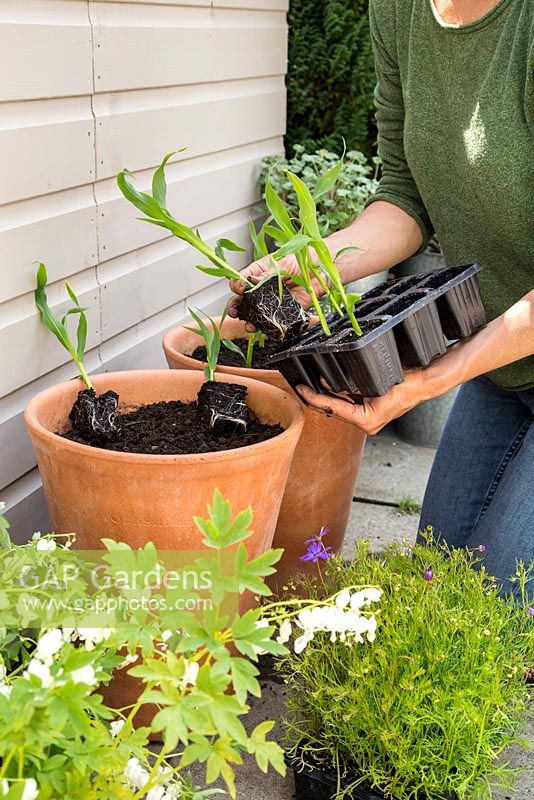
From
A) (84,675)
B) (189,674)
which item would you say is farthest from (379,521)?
(84,675)

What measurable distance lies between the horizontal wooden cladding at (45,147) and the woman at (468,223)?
454mm

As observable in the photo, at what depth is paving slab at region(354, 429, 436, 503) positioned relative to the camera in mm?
3227

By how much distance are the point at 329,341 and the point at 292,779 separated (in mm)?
841

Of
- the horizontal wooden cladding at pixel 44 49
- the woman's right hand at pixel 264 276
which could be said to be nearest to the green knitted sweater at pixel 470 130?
the woman's right hand at pixel 264 276

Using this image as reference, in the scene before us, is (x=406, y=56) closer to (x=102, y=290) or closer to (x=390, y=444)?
(x=102, y=290)

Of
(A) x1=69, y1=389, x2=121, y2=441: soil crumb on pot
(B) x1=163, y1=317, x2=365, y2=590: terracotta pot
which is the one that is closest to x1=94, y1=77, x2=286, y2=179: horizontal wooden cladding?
(B) x1=163, y1=317, x2=365, y2=590: terracotta pot

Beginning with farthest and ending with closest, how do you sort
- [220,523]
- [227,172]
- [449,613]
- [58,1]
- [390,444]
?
1. [390,444]
2. [227,172]
3. [58,1]
4. [449,613]
5. [220,523]

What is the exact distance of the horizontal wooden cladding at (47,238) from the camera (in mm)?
1906

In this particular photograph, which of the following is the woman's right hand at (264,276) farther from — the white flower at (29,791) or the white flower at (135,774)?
the white flower at (29,791)

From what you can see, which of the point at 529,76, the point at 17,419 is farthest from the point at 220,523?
the point at 529,76

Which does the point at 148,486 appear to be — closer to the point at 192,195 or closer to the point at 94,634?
the point at 94,634

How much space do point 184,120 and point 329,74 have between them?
114 cm

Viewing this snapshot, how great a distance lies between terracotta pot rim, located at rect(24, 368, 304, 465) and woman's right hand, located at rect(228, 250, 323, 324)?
0.17m

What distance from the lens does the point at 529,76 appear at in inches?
74.9
